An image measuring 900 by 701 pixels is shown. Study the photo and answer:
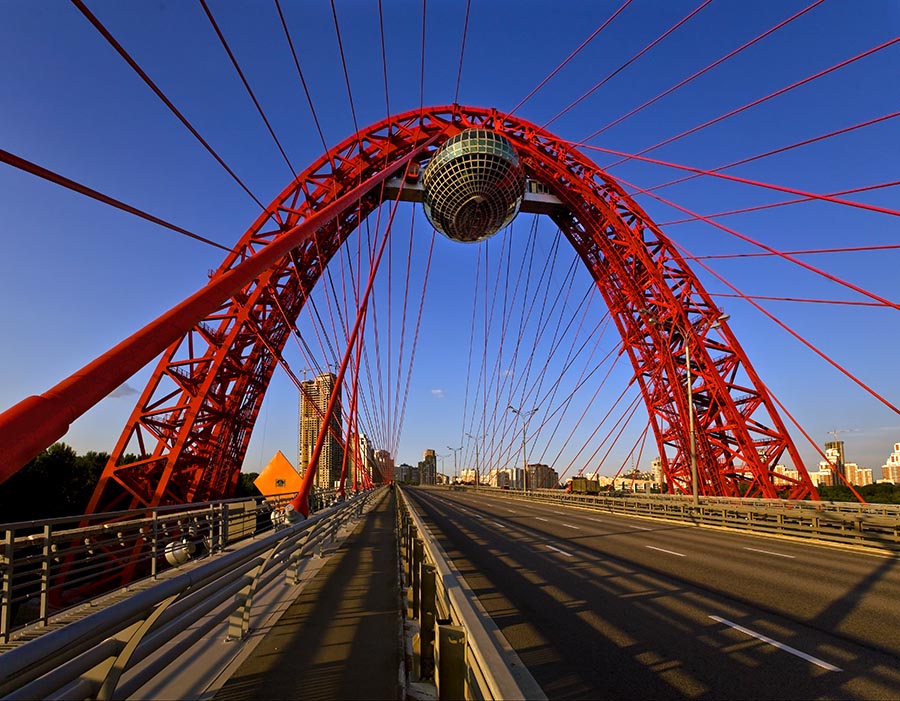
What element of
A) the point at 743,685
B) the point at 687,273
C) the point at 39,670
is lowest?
the point at 743,685

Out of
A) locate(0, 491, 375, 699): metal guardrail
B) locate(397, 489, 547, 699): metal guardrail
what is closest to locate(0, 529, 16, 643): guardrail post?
locate(0, 491, 375, 699): metal guardrail

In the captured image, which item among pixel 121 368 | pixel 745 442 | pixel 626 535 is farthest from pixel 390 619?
pixel 745 442

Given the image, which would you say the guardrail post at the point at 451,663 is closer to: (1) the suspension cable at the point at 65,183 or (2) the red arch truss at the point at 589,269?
(1) the suspension cable at the point at 65,183

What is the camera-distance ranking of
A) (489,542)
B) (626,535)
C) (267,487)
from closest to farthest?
(489,542)
(626,535)
(267,487)

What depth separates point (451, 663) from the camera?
354 cm

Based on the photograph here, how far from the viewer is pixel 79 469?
3994 cm

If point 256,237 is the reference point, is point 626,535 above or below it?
below

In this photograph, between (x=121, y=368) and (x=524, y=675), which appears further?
(x=524, y=675)

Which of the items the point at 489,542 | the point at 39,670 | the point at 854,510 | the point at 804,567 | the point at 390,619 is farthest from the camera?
the point at 854,510

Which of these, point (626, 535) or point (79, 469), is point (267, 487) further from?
point (79, 469)

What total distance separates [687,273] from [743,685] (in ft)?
118

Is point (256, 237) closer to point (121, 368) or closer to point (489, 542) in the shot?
point (489, 542)

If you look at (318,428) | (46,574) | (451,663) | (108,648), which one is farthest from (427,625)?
(318,428)

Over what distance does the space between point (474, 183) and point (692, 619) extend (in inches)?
1097
